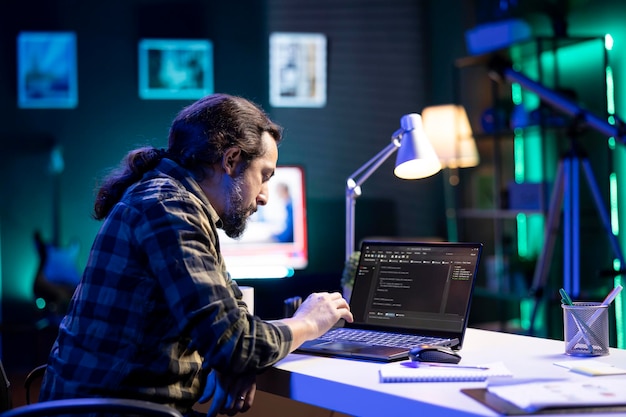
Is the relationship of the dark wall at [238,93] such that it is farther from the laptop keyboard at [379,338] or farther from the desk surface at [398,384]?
the desk surface at [398,384]

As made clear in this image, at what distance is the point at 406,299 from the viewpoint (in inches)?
76.3

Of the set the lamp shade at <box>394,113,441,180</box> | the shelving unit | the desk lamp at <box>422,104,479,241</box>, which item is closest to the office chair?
the lamp shade at <box>394,113,441,180</box>

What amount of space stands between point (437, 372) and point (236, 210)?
1.82ft

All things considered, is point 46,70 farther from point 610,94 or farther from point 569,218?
point 610,94

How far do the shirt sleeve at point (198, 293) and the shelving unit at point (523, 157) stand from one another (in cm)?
284

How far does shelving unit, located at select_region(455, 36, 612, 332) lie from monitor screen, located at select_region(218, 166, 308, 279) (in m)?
1.12

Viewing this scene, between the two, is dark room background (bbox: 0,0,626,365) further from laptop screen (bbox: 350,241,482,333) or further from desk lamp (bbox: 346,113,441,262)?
laptop screen (bbox: 350,241,482,333)

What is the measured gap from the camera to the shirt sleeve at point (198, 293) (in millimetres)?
1461

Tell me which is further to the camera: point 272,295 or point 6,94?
point 6,94

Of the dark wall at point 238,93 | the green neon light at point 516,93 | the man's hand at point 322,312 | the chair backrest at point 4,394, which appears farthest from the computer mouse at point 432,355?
the green neon light at point 516,93

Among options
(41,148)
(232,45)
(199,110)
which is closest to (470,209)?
(232,45)

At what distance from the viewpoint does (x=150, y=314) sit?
1528 millimetres

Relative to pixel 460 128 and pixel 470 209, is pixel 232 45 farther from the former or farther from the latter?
pixel 470 209

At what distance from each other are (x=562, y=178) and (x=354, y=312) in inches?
94.7
